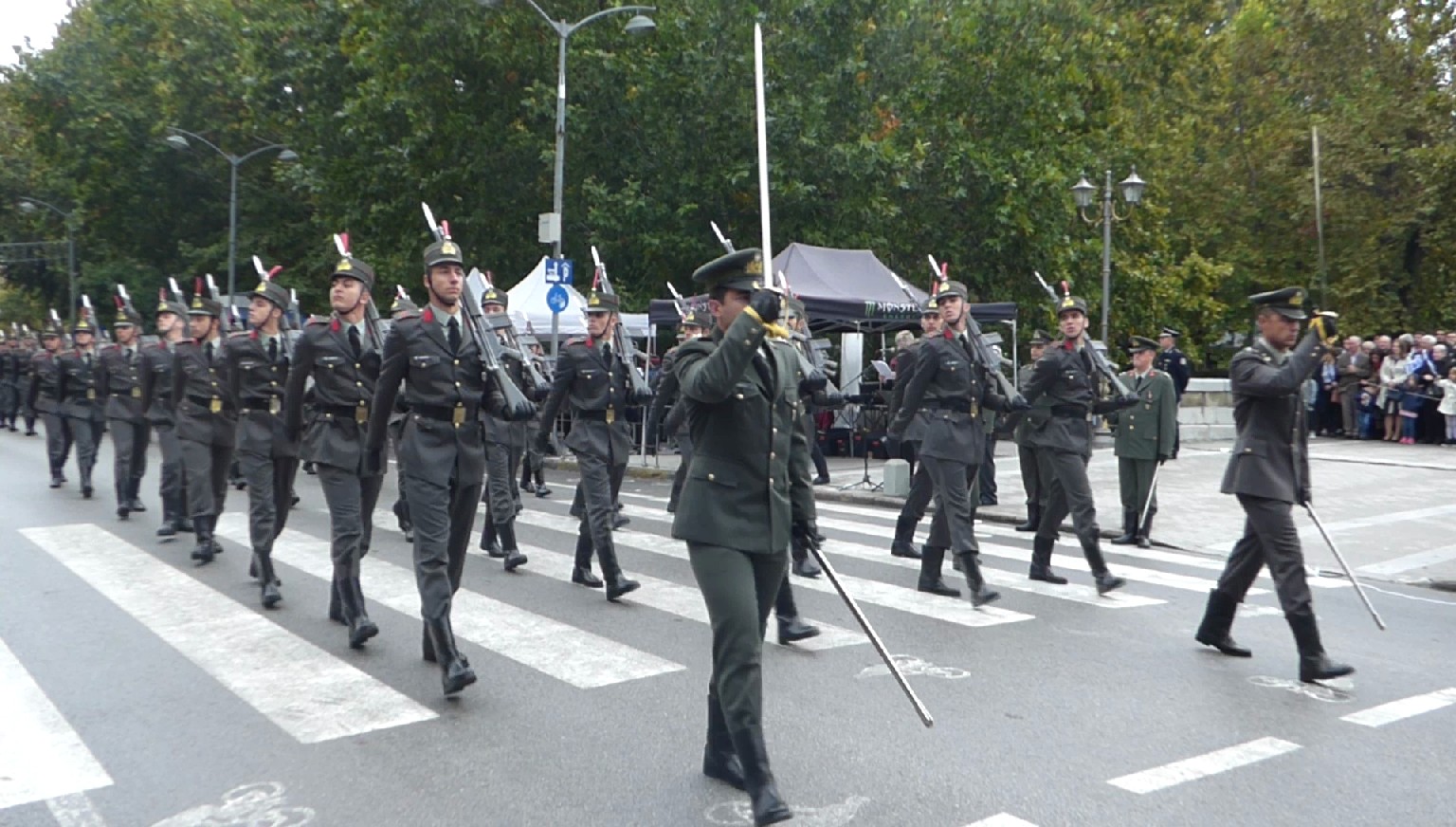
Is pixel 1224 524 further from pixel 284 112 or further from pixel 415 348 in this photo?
pixel 284 112

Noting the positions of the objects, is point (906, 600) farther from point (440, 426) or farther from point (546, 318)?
point (546, 318)

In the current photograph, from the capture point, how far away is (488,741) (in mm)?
5336

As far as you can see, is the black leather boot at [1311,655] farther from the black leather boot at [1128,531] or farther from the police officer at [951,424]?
the black leather boot at [1128,531]

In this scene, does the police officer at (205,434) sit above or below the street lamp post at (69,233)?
below

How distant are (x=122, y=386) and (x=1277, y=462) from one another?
10.9 meters

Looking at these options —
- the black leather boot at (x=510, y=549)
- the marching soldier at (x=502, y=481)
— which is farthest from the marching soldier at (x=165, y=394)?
the black leather boot at (x=510, y=549)

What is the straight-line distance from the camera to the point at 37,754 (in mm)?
5203

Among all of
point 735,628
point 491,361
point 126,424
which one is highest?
point 491,361

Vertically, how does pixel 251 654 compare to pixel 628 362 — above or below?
below

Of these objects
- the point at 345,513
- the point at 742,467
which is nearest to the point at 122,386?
the point at 345,513

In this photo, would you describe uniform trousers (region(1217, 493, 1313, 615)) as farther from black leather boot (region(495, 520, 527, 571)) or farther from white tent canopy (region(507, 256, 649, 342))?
white tent canopy (region(507, 256, 649, 342))

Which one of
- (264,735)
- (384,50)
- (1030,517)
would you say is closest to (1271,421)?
(264,735)

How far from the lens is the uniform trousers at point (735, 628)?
4355 millimetres

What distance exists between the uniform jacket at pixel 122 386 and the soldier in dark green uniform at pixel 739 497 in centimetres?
976
